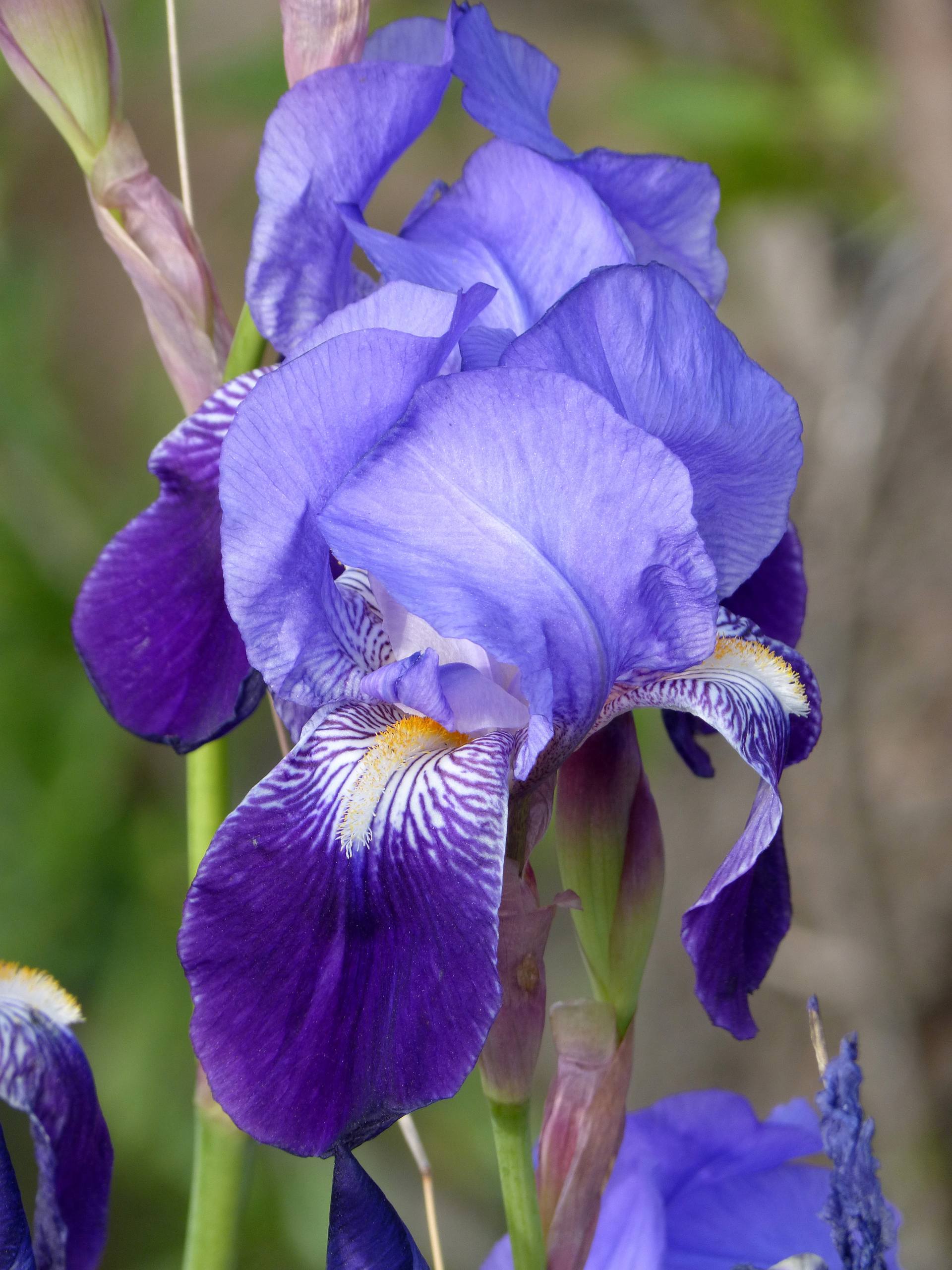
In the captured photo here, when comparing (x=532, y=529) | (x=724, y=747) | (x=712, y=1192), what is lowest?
A: (x=724, y=747)

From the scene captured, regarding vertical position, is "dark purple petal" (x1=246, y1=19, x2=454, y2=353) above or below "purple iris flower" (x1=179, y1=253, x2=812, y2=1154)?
above

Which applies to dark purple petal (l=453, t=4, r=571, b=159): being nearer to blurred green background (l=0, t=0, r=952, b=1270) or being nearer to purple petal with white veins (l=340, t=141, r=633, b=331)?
purple petal with white veins (l=340, t=141, r=633, b=331)

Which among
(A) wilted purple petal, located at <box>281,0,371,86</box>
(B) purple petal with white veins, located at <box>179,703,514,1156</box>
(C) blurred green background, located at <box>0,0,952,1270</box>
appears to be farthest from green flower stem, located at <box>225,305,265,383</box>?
(C) blurred green background, located at <box>0,0,952,1270</box>

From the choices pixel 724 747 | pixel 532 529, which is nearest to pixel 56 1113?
pixel 532 529

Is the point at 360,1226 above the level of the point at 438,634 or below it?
below

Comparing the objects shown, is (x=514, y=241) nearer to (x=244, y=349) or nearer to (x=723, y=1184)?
(x=244, y=349)

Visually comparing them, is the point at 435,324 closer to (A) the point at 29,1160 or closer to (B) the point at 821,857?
(B) the point at 821,857

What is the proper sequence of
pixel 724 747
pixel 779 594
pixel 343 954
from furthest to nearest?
pixel 724 747, pixel 779 594, pixel 343 954
